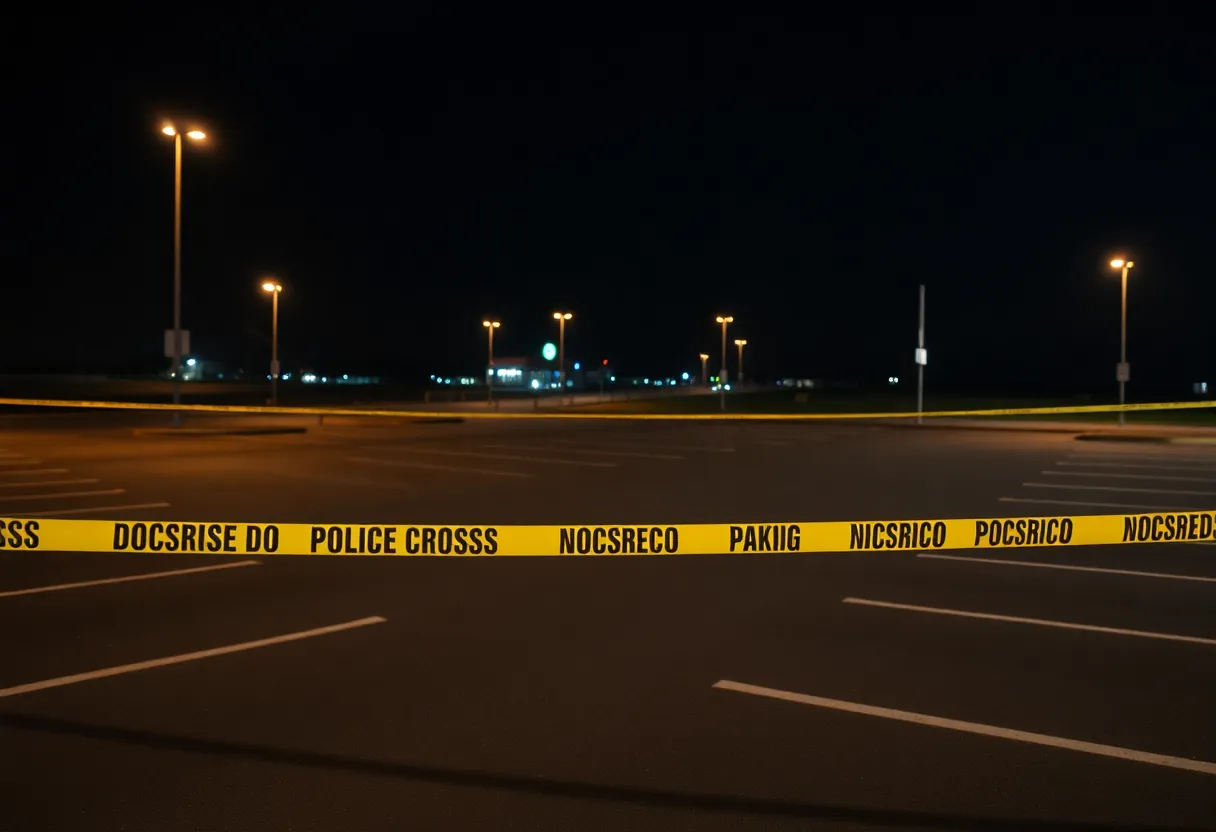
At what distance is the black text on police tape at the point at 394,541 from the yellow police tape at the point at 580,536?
0.04 ft

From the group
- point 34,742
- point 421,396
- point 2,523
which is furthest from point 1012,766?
point 421,396

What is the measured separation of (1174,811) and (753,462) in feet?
56.8

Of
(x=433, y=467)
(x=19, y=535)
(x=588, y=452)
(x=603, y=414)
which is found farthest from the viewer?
(x=603, y=414)

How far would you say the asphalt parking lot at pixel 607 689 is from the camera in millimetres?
4297

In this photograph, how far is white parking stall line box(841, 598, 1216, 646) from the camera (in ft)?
23.0

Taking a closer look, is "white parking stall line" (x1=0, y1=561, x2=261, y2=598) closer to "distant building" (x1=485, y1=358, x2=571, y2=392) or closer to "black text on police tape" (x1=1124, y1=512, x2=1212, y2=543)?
"black text on police tape" (x1=1124, y1=512, x2=1212, y2=543)

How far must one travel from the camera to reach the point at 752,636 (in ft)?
23.1

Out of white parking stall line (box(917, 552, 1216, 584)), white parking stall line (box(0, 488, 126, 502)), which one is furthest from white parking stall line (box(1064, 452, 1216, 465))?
white parking stall line (box(0, 488, 126, 502))

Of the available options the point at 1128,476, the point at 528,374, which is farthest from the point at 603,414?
the point at 528,374

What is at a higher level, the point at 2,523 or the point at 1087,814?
the point at 2,523

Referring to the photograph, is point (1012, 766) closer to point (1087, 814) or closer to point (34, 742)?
point (1087, 814)

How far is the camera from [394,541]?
9.84 metres

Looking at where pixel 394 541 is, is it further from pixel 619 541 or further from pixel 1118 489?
pixel 1118 489

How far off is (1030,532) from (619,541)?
4.04 meters
